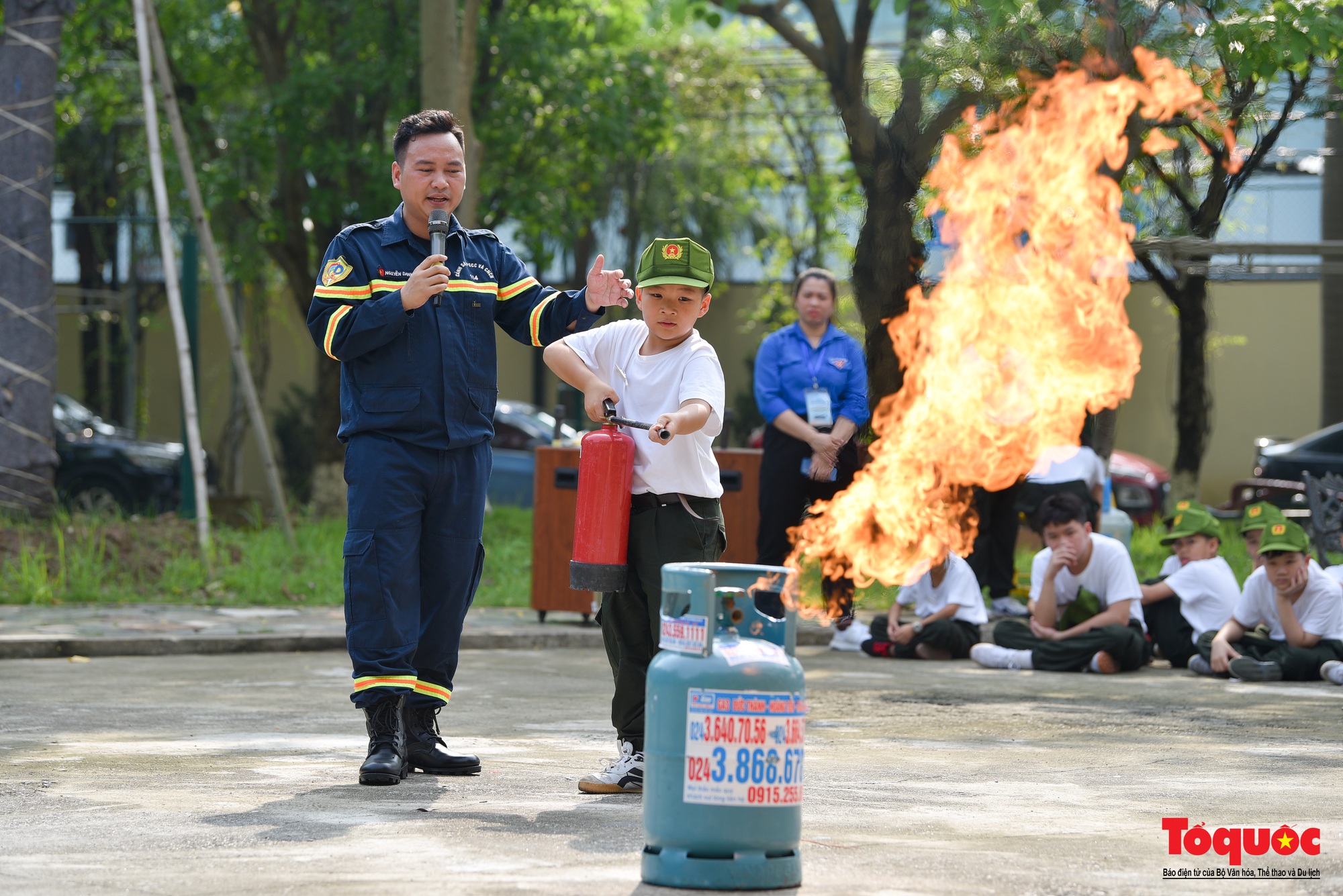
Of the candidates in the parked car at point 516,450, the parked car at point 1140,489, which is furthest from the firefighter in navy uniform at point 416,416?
the parked car at point 1140,489

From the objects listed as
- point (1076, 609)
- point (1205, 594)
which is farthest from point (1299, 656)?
point (1076, 609)

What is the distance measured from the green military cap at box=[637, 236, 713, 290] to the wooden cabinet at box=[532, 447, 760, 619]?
5220mm

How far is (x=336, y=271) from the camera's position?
16.9ft

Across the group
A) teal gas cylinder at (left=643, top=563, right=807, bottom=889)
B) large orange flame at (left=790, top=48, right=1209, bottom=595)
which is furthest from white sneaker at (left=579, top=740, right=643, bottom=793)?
teal gas cylinder at (left=643, top=563, right=807, bottom=889)

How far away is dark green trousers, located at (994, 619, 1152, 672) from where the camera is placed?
8.80 metres

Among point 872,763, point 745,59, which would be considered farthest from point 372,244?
point 745,59

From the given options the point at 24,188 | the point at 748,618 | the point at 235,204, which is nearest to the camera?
the point at 748,618

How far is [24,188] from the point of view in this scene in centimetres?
1212

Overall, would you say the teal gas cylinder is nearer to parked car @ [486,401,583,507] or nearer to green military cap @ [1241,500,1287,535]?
green military cap @ [1241,500,1287,535]

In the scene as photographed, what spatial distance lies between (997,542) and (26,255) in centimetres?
761

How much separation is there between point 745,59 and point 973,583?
64.8ft

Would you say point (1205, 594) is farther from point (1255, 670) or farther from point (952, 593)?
point (952, 593)

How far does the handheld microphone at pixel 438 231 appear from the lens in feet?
16.6

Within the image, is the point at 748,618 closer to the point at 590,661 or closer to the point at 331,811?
the point at 331,811
